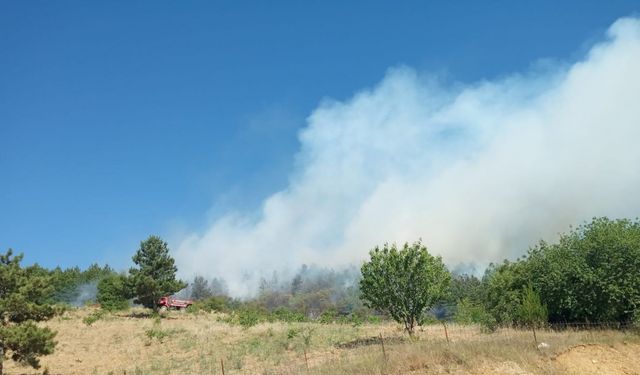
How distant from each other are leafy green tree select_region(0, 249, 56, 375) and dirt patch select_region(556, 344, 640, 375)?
2526 centimetres

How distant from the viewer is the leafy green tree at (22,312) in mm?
25047

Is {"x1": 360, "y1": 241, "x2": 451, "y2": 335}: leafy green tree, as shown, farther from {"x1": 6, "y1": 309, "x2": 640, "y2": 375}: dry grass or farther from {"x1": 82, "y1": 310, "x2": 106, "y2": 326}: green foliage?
{"x1": 82, "y1": 310, "x2": 106, "y2": 326}: green foliage

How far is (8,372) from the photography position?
105 ft

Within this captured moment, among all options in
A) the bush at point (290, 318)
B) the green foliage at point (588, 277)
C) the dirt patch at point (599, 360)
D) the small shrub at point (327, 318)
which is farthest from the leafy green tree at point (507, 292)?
the bush at point (290, 318)

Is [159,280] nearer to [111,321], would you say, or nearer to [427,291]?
[111,321]

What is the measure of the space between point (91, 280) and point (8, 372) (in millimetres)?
79387

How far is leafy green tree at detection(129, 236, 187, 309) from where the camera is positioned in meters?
53.7

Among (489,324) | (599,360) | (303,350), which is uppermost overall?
(489,324)

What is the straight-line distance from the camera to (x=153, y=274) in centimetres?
5566

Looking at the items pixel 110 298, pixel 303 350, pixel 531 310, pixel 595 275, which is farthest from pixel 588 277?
pixel 110 298

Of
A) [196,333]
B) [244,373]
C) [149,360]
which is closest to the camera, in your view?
[244,373]

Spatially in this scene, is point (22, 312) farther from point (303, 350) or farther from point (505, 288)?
point (505, 288)

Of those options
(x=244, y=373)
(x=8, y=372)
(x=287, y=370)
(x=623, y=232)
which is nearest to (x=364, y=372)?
(x=287, y=370)

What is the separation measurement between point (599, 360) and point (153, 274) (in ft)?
149
